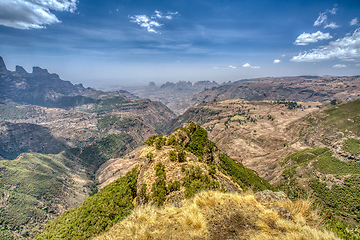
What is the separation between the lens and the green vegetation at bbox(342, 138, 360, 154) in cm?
11086

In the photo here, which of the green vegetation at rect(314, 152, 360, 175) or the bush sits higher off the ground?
the bush

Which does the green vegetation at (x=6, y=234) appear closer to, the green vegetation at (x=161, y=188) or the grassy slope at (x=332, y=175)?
the green vegetation at (x=161, y=188)

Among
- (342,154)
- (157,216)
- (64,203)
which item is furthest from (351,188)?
(64,203)

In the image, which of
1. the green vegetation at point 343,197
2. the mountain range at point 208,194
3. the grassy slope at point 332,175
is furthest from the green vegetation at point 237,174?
the green vegetation at point 343,197

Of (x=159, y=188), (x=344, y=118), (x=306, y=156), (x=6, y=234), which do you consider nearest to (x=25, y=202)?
(x=6, y=234)

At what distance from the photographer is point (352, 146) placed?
384 ft

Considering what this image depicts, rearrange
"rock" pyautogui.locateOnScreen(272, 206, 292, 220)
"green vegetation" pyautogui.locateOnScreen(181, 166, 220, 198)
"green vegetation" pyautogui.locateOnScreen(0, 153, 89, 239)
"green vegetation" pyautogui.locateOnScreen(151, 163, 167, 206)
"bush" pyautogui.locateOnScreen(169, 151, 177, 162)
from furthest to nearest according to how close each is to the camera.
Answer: "green vegetation" pyautogui.locateOnScreen(0, 153, 89, 239) → "bush" pyautogui.locateOnScreen(169, 151, 177, 162) → "green vegetation" pyautogui.locateOnScreen(181, 166, 220, 198) → "green vegetation" pyautogui.locateOnScreen(151, 163, 167, 206) → "rock" pyautogui.locateOnScreen(272, 206, 292, 220)

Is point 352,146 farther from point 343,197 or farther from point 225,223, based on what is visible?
point 225,223

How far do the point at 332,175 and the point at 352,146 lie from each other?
4790 centimetres

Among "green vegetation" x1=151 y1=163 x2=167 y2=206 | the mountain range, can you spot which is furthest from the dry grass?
"green vegetation" x1=151 y1=163 x2=167 y2=206

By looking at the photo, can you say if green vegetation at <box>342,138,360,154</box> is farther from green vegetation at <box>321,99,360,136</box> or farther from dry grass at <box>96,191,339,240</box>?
dry grass at <box>96,191,339,240</box>

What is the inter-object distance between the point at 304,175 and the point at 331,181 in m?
18.1

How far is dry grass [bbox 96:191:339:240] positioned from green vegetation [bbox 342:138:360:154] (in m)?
156

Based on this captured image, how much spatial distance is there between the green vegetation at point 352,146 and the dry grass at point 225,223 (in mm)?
156355
